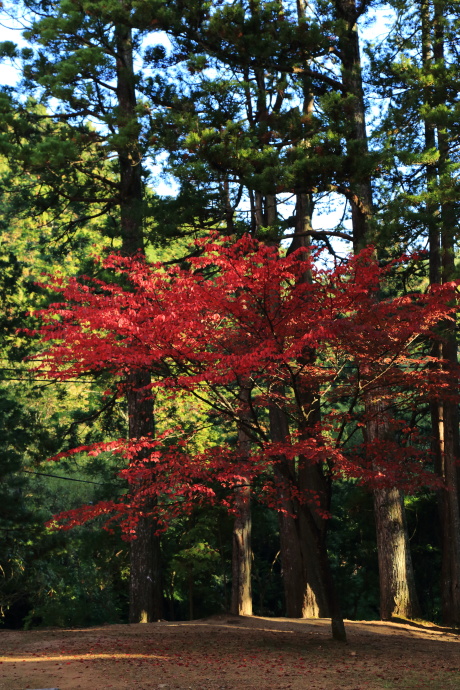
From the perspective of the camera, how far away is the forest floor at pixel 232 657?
629cm

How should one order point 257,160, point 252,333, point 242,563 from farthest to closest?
point 242,563 → point 257,160 → point 252,333

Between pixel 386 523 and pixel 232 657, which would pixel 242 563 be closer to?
pixel 386 523

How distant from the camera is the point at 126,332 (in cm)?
739

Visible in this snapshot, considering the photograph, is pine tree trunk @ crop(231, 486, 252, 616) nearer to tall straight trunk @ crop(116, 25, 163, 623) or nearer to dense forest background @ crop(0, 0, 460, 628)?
dense forest background @ crop(0, 0, 460, 628)

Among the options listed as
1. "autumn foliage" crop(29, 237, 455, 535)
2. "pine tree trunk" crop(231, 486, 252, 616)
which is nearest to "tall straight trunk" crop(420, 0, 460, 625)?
"autumn foliage" crop(29, 237, 455, 535)

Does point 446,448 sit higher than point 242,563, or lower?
higher

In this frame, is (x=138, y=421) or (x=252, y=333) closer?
(x=252, y=333)

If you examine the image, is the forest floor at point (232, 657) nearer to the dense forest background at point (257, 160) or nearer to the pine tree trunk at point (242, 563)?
the dense forest background at point (257, 160)

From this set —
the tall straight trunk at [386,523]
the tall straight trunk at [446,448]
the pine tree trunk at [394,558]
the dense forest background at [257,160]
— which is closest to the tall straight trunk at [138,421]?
the dense forest background at [257,160]

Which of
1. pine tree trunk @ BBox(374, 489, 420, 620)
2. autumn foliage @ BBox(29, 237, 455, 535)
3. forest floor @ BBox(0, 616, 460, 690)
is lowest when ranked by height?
forest floor @ BBox(0, 616, 460, 690)

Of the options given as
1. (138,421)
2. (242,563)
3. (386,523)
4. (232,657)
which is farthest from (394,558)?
(242,563)

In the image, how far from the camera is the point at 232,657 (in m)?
7.67

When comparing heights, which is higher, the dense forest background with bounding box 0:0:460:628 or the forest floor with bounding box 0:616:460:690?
the dense forest background with bounding box 0:0:460:628

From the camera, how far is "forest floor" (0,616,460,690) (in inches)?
248
